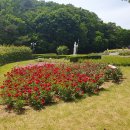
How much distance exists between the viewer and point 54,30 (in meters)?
Result: 61.6

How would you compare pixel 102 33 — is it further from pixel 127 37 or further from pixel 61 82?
pixel 61 82

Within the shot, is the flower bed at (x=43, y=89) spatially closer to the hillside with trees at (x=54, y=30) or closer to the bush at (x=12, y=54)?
the bush at (x=12, y=54)

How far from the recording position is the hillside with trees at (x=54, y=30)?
55938 mm

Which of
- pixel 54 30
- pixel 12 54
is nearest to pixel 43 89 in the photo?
pixel 12 54

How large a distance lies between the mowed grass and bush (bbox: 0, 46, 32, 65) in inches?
731

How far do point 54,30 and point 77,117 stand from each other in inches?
2078

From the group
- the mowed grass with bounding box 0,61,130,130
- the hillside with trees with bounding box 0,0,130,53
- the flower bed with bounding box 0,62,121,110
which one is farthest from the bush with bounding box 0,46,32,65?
the mowed grass with bounding box 0,61,130,130

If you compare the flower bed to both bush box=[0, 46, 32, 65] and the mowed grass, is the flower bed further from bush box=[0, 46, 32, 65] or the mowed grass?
bush box=[0, 46, 32, 65]

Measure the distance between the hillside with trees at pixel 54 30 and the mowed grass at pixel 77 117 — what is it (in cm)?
4406

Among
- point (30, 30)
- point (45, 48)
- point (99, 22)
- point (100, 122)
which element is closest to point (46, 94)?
point (100, 122)

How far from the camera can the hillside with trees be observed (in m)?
55.9

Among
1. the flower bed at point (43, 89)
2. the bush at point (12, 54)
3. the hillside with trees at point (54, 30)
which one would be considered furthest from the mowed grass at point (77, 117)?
the hillside with trees at point (54, 30)

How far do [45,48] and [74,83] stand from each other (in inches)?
1876

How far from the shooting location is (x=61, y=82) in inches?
482
